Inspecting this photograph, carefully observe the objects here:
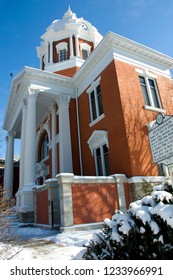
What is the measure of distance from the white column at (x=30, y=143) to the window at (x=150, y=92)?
7.92 metres

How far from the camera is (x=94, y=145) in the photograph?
14.8 meters

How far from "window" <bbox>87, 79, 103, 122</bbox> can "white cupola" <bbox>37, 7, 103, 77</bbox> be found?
706cm

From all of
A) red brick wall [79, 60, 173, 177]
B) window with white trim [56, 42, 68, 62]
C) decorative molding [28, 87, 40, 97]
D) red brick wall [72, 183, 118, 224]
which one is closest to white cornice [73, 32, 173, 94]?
red brick wall [79, 60, 173, 177]

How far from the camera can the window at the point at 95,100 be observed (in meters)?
14.9

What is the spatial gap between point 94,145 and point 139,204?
10959 millimetres

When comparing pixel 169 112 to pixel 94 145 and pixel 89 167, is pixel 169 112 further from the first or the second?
pixel 89 167

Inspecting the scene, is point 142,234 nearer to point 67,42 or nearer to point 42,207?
point 42,207

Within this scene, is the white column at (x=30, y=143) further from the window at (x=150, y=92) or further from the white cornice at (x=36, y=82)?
the window at (x=150, y=92)

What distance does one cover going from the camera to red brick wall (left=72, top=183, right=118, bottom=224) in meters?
9.05

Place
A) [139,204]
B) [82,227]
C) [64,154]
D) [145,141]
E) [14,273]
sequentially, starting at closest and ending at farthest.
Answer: [14,273]
[139,204]
[82,227]
[145,141]
[64,154]

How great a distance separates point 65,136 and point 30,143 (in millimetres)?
2627

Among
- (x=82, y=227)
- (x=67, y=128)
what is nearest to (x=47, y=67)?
(x=67, y=128)

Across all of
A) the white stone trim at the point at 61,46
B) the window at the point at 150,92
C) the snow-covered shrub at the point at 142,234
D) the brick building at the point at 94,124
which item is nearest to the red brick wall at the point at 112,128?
the brick building at the point at 94,124

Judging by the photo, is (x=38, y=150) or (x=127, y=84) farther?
(x=38, y=150)
